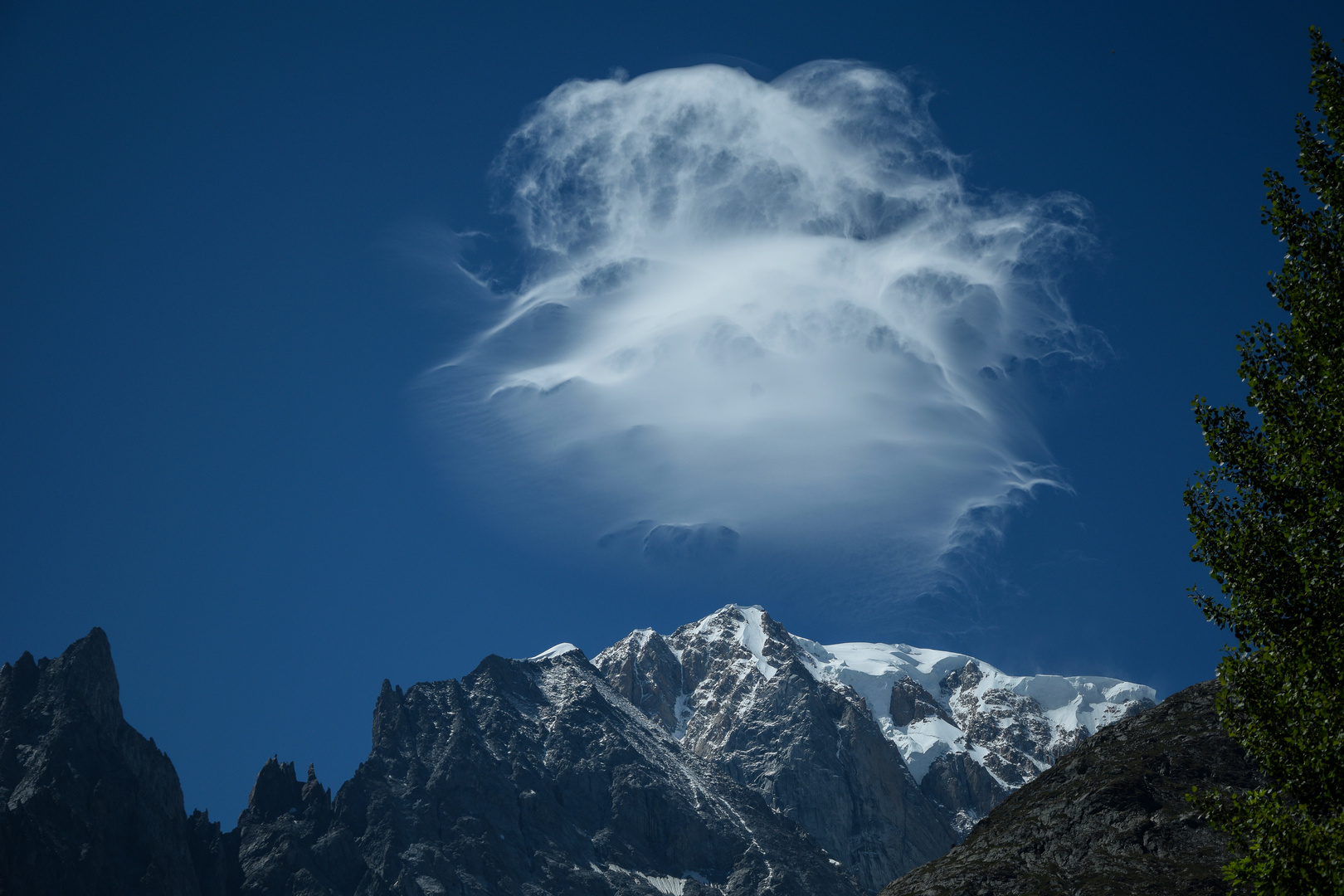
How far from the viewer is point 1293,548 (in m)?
29.3

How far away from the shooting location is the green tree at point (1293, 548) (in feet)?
88.6

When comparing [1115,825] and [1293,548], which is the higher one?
[1115,825]

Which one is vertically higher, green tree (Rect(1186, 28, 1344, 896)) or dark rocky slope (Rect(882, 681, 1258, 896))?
dark rocky slope (Rect(882, 681, 1258, 896))

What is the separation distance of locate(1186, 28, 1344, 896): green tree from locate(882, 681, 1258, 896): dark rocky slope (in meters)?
115

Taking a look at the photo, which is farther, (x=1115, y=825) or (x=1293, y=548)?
(x=1115, y=825)

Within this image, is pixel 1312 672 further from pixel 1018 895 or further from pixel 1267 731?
pixel 1018 895

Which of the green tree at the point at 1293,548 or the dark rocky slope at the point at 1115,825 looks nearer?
the green tree at the point at 1293,548

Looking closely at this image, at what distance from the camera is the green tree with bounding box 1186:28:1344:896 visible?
27.0 metres

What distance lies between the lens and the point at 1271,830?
26812 mm

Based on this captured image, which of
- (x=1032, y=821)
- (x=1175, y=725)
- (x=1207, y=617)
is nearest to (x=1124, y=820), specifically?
(x=1032, y=821)

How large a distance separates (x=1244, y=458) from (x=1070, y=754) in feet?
517

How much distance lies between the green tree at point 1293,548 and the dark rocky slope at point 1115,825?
115111mm

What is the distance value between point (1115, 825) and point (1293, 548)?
13400 cm

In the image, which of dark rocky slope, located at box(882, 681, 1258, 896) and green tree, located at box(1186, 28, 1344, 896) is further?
dark rocky slope, located at box(882, 681, 1258, 896)
